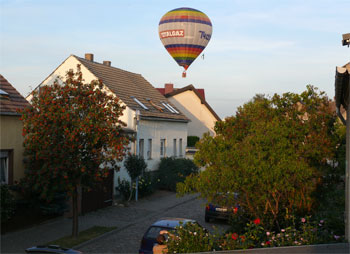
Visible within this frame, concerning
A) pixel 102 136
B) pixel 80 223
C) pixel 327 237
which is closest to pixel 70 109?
pixel 102 136

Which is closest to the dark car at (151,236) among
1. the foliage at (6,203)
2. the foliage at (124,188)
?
the foliage at (6,203)

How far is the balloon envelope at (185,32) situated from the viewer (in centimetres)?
3219

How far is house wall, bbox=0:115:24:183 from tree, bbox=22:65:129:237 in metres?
1.41

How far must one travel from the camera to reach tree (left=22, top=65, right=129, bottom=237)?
15.1 m

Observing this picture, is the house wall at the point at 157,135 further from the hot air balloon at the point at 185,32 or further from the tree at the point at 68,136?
the tree at the point at 68,136

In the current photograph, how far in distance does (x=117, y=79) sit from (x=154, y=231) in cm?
2042

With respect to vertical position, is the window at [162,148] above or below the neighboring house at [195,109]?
below

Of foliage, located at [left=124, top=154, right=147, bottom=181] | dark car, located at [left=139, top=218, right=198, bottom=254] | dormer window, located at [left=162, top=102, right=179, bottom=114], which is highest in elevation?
dormer window, located at [left=162, top=102, right=179, bottom=114]

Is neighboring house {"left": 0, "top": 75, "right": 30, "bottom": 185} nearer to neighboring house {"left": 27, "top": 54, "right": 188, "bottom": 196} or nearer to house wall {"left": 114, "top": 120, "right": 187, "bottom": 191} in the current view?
neighboring house {"left": 27, "top": 54, "right": 188, "bottom": 196}

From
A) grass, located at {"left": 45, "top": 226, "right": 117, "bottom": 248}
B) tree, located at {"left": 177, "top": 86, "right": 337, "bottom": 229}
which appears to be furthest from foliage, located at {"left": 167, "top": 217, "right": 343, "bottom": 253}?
grass, located at {"left": 45, "top": 226, "right": 117, "bottom": 248}

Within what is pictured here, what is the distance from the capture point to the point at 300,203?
1295 centimetres

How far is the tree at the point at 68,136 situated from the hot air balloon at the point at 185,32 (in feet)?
55.7

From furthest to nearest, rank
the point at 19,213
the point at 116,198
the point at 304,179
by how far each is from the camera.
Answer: the point at 116,198 < the point at 19,213 < the point at 304,179

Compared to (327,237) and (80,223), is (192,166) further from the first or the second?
(327,237)
